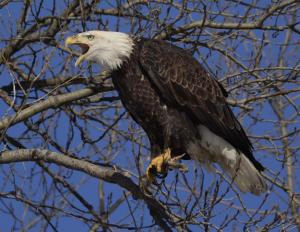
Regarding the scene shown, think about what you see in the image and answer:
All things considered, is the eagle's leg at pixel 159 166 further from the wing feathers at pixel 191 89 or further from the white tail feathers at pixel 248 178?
the white tail feathers at pixel 248 178

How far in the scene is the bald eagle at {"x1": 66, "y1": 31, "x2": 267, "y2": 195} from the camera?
6.31 metres

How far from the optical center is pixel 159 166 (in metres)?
6.24

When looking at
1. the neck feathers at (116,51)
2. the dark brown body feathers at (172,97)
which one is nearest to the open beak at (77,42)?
the neck feathers at (116,51)

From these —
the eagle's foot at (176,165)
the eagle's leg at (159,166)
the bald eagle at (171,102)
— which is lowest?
the eagle's foot at (176,165)

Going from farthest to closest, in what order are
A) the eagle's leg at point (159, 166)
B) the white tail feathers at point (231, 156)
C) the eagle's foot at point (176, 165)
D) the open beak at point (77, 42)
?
the white tail feathers at point (231, 156), the open beak at point (77, 42), the eagle's leg at point (159, 166), the eagle's foot at point (176, 165)

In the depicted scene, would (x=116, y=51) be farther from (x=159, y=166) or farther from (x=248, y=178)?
(x=248, y=178)

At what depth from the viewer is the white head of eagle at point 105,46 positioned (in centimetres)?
632

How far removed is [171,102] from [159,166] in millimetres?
571

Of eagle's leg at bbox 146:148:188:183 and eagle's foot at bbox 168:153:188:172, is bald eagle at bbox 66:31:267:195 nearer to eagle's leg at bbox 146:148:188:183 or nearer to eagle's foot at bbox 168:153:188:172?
eagle's leg at bbox 146:148:188:183

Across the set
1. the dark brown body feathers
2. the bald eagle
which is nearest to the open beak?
the bald eagle

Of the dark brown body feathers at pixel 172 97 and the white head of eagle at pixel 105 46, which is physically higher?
the white head of eagle at pixel 105 46

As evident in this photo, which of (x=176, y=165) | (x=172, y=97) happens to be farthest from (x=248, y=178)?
(x=176, y=165)

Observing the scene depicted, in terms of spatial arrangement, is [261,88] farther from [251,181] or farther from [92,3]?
[92,3]

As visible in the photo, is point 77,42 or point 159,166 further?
point 77,42
